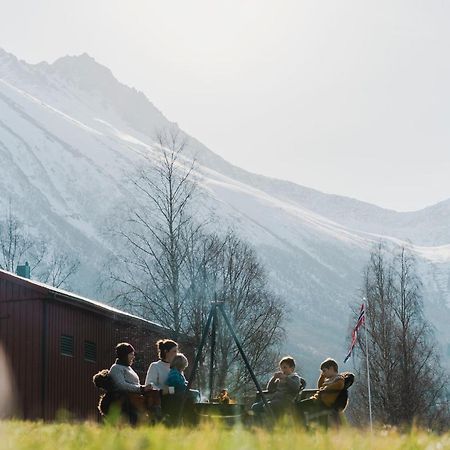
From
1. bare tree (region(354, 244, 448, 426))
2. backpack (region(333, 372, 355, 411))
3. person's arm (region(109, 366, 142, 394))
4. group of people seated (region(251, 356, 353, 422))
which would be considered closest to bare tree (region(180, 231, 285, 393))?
bare tree (region(354, 244, 448, 426))

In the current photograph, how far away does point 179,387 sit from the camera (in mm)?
12258

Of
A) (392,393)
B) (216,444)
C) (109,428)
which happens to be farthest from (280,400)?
(392,393)

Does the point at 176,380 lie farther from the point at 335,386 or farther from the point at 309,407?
the point at 335,386

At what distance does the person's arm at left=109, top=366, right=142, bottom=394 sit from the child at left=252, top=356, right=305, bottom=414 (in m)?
1.61

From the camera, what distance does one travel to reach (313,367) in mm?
188750

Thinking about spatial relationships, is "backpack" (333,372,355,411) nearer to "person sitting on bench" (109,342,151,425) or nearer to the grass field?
"person sitting on bench" (109,342,151,425)

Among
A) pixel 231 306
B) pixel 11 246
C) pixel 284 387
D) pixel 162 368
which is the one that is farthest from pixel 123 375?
pixel 11 246

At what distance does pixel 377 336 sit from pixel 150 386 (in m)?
35.3

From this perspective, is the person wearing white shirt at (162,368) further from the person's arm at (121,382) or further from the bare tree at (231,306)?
the bare tree at (231,306)

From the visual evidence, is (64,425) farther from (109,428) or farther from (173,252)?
(173,252)

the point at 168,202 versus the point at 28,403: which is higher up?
the point at 168,202

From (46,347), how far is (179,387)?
577 inches

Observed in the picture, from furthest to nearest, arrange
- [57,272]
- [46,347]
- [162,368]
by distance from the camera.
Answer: [57,272] → [46,347] → [162,368]

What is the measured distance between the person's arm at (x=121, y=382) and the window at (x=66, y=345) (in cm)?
1470
